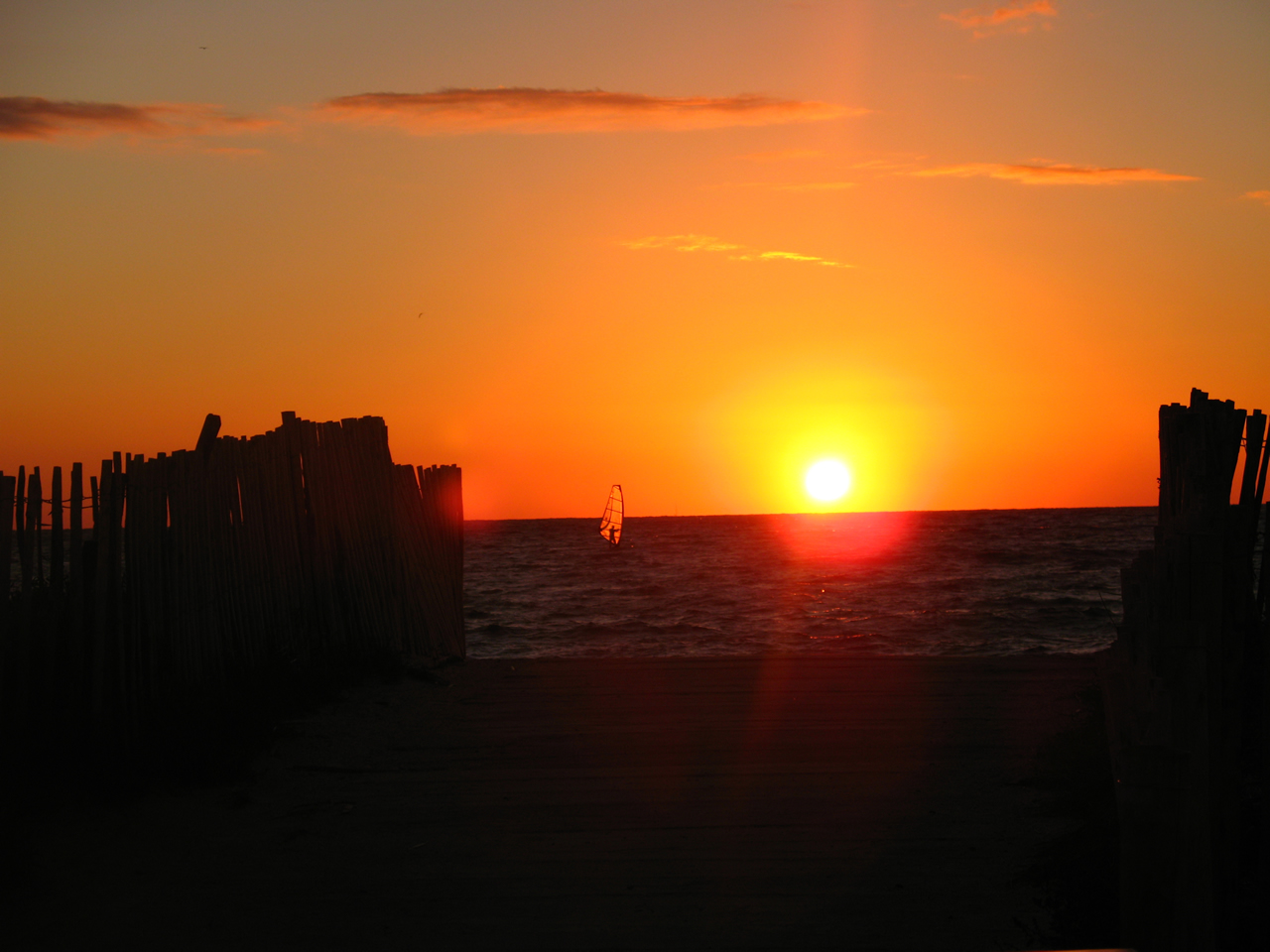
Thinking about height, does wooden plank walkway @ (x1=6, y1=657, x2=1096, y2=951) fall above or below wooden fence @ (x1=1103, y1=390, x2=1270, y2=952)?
below

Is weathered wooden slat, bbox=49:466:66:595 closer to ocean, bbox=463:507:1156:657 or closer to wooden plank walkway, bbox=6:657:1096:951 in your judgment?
wooden plank walkway, bbox=6:657:1096:951

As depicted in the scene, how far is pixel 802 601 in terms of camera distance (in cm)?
3092

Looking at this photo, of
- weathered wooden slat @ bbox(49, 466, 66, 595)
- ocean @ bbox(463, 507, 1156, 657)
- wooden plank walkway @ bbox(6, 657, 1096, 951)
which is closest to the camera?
wooden plank walkway @ bbox(6, 657, 1096, 951)

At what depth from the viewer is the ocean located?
1959cm

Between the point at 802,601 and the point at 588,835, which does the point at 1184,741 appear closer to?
the point at 588,835

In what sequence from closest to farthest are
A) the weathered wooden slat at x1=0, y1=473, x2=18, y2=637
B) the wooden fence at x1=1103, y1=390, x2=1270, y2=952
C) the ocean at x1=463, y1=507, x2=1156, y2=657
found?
the wooden fence at x1=1103, y1=390, x2=1270, y2=952, the weathered wooden slat at x1=0, y1=473, x2=18, y2=637, the ocean at x1=463, y1=507, x2=1156, y2=657

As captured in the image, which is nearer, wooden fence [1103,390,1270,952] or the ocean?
wooden fence [1103,390,1270,952]

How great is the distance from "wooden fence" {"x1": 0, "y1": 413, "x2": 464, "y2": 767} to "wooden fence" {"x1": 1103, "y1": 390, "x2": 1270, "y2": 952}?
499 centimetres

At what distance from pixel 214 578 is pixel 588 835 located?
3.21m

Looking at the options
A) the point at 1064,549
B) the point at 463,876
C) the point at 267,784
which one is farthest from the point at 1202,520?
the point at 1064,549

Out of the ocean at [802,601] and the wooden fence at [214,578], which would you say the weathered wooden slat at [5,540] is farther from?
the ocean at [802,601]

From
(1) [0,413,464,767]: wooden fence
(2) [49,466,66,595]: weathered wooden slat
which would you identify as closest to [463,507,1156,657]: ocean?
(1) [0,413,464,767]: wooden fence

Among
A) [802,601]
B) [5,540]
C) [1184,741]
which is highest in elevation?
[5,540]

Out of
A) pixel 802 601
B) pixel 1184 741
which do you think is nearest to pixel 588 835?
pixel 1184 741
